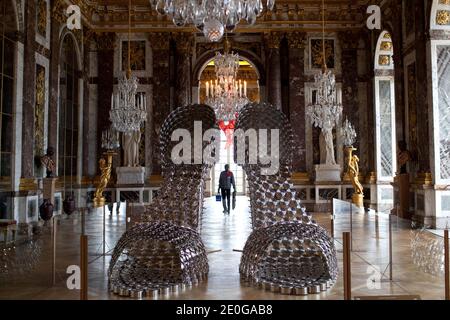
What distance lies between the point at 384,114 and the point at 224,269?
9.00 meters

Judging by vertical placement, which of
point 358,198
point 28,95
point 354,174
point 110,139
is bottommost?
point 358,198

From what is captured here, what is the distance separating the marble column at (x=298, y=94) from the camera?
1264 centimetres

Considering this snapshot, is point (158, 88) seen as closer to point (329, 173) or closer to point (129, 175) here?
point (129, 175)

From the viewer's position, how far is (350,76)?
12.8 meters

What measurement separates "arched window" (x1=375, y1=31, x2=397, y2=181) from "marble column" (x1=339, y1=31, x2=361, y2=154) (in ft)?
2.16

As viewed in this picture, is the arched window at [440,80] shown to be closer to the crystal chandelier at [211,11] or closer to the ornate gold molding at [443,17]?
the ornate gold molding at [443,17]

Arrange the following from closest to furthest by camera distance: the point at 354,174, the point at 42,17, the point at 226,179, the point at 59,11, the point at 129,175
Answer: the point at 42,17
the point at 59,11
the point at 226,179
the point at 354,174
the point at 129,175

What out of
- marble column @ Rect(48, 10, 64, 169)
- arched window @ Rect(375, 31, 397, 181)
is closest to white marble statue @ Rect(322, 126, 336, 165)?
arched window @ Rect(375, 31, 397, 181)

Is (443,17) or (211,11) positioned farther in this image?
(443,17)

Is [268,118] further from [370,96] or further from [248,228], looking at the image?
[370,96]

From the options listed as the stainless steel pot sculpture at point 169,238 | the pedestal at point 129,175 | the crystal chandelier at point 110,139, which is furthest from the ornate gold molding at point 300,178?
the stainless steel pot sculpture at point 169,238

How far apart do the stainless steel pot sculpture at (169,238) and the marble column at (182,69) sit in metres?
7.53

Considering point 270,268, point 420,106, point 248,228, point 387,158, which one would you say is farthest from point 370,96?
point 270,268

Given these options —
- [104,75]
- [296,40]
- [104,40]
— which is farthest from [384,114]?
[104,40]
